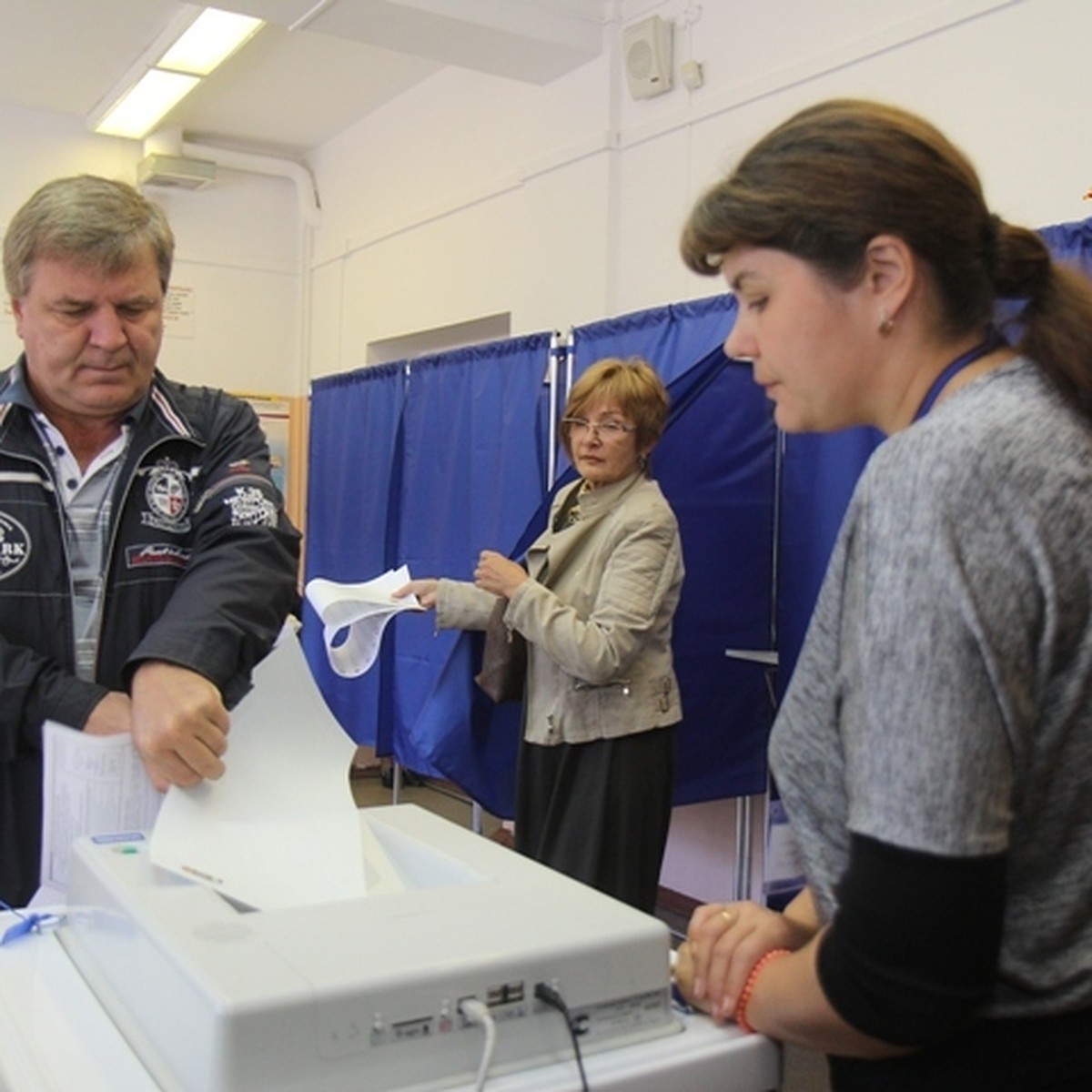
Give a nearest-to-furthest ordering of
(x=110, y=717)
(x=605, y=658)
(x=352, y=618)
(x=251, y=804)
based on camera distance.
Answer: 1. (x=251, y=804)
2. (x=110, y=717)
3. (x=352, y=618)
4. (x=605, y=658)

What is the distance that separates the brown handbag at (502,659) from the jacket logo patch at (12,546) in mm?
1578

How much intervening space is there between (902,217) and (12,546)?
35.4 inches

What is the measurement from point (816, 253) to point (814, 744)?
1.03ft

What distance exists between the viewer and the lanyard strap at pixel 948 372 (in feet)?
2.58

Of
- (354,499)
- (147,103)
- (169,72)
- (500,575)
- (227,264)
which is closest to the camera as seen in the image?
(500,575)

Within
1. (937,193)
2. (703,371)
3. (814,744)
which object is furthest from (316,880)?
(703,371)

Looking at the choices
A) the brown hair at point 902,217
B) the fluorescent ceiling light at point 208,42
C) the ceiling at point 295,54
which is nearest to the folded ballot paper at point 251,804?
the brown hair at point 902,217

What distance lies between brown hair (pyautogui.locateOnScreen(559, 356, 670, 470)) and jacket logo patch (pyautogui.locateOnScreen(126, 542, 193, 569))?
1.48 meters

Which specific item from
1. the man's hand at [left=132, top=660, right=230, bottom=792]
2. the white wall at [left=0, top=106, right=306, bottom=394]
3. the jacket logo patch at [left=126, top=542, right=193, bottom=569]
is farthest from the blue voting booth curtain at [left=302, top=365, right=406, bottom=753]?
the man's hand at [left=132, top=660, right=230, bottom=792]

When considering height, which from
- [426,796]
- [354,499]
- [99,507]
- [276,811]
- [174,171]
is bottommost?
[426,796]

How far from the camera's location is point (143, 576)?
1274 mm

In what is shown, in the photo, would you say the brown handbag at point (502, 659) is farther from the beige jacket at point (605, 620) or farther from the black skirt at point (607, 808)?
the black skirt at point (607, 808)

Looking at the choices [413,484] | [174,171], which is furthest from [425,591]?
[174,171]

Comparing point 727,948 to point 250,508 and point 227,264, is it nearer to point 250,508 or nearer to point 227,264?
point 250,508
